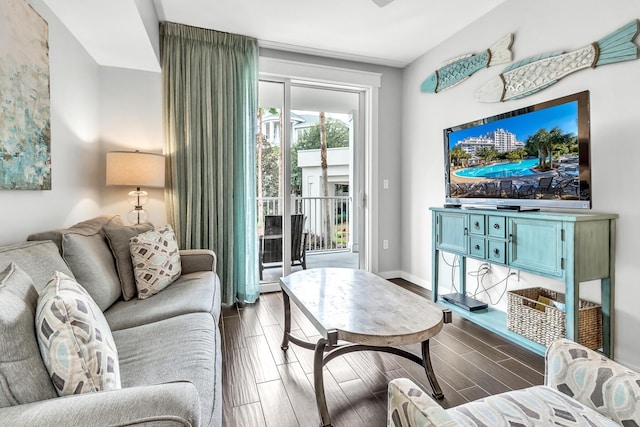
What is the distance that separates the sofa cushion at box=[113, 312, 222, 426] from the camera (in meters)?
1.11

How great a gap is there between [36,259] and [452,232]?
2700 mm

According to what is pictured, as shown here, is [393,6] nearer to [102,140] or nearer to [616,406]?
[102,140]

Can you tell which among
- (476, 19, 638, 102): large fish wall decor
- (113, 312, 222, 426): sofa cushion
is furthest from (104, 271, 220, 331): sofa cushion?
(476, 19, 638, 102): large fish wall decor

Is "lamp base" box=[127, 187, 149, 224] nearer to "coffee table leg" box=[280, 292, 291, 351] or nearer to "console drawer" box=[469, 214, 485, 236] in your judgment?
"coffee table leg" box=[280, 292, 291, 351]

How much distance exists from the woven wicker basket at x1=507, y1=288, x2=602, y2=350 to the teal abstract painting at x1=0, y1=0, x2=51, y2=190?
2.99 meters

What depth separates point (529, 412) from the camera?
1.02 m

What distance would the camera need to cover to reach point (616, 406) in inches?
39.4

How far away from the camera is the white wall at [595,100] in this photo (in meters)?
1.98

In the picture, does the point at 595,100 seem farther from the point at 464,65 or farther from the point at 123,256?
the point at 123,256

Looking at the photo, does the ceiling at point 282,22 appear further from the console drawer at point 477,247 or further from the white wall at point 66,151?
the console drawer at point 477,247

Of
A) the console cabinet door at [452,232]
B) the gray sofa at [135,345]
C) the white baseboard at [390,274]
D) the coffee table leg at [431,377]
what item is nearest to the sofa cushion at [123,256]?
the gray sofa at [135,345]

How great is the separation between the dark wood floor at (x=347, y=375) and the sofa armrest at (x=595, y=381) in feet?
2.22

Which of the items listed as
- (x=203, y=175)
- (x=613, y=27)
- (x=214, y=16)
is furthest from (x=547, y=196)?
(x=214, y=16)

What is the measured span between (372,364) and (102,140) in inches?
110
